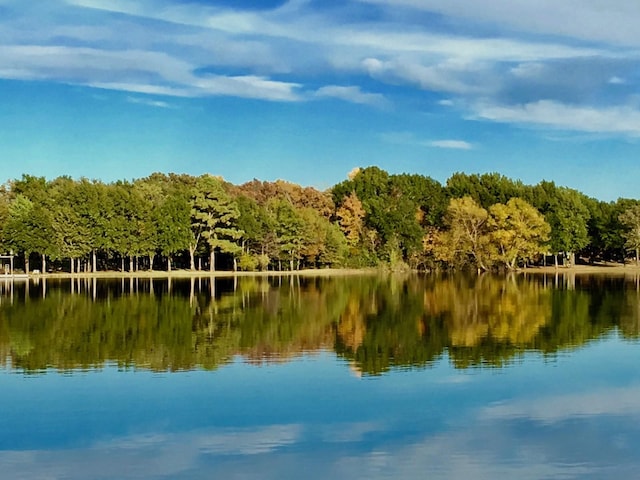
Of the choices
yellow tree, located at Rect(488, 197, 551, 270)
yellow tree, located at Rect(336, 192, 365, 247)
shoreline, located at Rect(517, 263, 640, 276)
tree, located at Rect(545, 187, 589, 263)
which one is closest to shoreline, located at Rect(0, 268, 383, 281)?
yellow tree, located at Rect(336, 192, 365, 247)

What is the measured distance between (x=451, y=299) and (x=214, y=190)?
132 ft

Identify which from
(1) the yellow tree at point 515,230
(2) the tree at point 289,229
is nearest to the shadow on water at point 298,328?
(2) the tree at point 289,229

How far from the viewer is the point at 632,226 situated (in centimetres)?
8444

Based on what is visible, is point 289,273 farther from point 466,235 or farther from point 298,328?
point 298,328

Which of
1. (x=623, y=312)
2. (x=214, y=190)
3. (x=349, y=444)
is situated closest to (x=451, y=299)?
(x=623, y=312)

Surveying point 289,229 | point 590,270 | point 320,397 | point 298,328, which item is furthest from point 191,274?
point 320,397

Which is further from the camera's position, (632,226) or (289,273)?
(632,226)

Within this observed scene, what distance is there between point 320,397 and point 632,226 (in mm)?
78542

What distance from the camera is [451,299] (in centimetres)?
3756

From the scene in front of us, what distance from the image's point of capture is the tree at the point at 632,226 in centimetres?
8350

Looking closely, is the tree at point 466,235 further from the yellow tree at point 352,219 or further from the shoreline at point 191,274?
the yellow tree at point 352,219

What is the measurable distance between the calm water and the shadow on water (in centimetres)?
12

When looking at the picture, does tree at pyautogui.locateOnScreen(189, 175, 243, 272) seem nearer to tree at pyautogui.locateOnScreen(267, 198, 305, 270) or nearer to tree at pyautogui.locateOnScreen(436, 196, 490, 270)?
tree at pyautogui.locateOnScreen(267, 198, 305, 270)

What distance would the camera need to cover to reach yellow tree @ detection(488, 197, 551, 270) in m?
78.3
